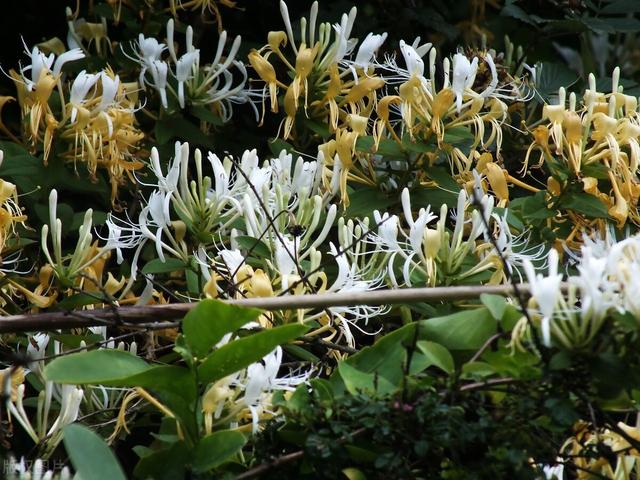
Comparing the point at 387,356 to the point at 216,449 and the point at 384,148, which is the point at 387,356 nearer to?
the point at 216,449

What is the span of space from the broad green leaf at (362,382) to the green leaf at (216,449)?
10 centimetres

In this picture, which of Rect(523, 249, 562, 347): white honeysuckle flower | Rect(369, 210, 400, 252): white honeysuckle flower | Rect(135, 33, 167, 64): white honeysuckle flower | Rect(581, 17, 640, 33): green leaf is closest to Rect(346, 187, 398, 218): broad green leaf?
Rect(369, 210, 400, 252): white honeysuckle flower

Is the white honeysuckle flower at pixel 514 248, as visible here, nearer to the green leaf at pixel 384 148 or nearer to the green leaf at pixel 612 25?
the green leaf at pixel 384 148

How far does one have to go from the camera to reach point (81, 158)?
140 cm

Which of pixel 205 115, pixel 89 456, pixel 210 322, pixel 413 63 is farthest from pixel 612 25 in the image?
pixel 89 456

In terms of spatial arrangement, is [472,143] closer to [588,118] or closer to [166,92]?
[588,118]

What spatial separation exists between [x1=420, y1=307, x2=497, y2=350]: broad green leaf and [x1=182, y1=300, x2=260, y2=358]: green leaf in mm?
172

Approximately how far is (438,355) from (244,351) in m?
0.17

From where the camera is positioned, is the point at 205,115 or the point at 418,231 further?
the point at 205,115

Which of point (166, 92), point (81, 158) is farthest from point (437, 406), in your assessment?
point (166, 92)

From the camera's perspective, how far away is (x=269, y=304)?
0.98m

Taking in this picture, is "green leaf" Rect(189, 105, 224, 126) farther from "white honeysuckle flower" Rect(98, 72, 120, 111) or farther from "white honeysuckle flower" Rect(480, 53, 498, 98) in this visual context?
"white honeysuckle flower" Rect(480, 53, 498, 98)

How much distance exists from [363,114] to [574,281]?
70cm

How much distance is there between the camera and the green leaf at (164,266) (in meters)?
1.21
